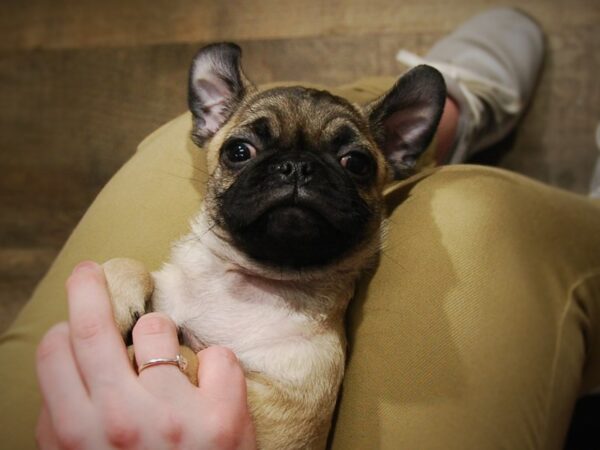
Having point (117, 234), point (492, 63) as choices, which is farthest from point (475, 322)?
point (492, 63)

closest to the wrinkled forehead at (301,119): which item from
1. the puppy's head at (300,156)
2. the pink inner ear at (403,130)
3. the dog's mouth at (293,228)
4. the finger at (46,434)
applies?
the puppy's head at (300,156)

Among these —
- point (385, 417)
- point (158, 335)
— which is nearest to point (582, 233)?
point (385, 417)

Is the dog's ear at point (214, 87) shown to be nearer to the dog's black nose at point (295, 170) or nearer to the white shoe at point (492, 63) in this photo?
the dog's black nose at point (295, 170)

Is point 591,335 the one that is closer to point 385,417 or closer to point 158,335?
point 385,417

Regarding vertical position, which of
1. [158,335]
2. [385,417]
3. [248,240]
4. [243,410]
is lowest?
[385,417]

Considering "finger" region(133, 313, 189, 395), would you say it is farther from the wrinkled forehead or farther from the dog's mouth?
the wrinkled forehead

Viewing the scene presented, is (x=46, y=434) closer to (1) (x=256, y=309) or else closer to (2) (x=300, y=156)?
(1) (x=256, y=309)
